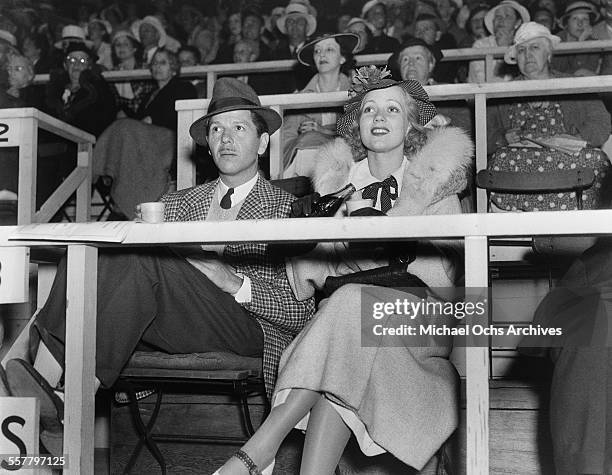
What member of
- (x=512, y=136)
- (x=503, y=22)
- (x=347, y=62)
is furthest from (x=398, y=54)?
(x=503, y=22)

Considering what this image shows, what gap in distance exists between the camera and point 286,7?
530 cm

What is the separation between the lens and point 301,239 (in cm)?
157

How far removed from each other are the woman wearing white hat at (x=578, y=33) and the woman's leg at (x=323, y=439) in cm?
324

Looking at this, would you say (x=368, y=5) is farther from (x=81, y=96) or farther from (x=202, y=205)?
(x=202, y=205)

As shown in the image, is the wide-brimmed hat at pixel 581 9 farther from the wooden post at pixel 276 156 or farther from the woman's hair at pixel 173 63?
the wooden post at pixel 276 156

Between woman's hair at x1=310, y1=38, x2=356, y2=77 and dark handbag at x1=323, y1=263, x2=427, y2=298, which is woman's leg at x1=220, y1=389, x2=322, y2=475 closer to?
dark handbag at x1=323, y1=263, x2=427, y2=298

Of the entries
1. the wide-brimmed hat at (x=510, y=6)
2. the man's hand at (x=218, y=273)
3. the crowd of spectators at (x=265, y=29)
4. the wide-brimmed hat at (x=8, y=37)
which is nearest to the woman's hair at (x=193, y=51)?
the crowd of spectators at (x=265, y=29)

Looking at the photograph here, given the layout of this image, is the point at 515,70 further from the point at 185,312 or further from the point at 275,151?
the point at 185,312

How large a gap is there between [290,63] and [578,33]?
1.59 m

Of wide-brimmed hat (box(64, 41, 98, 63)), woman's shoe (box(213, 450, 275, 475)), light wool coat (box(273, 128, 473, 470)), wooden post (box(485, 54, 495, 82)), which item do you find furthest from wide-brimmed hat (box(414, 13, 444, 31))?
woman's shoe (box(213, 450, 275, 475))

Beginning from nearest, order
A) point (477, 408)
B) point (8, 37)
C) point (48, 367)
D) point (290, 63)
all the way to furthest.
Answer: point (477, 408)
point (48, 367)
point (290, 63)
point (8, 37)

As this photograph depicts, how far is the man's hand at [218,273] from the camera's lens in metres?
2.02

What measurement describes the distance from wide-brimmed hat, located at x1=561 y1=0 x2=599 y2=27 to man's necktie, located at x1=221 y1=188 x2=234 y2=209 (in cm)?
307

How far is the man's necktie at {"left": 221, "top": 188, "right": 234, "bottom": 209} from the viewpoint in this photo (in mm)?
2365
